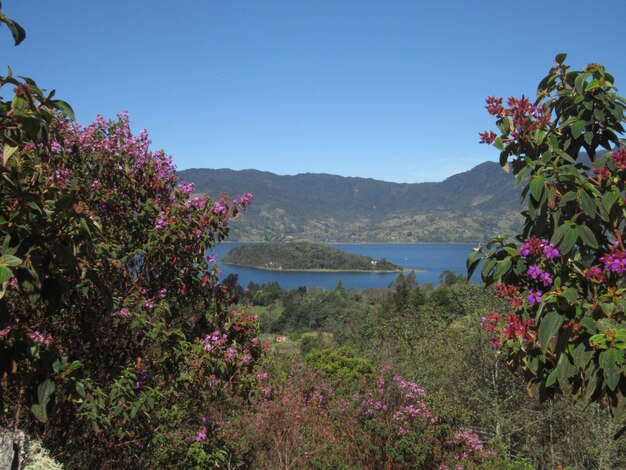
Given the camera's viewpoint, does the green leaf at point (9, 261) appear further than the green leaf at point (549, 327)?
No

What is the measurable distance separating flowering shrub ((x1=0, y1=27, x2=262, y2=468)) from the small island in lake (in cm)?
15980

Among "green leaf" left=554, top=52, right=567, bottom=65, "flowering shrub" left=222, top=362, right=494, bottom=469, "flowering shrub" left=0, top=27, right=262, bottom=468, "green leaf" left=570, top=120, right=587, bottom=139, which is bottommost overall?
"flowering shrub" left=222, top=362, right=494, bottom=469

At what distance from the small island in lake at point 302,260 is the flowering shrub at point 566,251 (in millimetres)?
161139

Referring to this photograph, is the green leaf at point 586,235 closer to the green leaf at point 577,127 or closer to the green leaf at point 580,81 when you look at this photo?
the green leaf at point 577,127

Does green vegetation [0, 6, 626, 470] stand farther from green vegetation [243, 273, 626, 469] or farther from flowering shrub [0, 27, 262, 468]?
A: green vegetation [243, 273, 626, 469]

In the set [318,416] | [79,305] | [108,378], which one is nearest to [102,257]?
[79,305]

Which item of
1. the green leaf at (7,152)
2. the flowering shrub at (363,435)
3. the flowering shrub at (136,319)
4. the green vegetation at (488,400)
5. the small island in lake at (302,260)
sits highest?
the green leaf at (7,152)

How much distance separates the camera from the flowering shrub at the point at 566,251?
1.92 meters

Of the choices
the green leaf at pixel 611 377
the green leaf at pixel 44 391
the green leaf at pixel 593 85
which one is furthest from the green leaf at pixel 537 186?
the green leaf at pixel 44 391

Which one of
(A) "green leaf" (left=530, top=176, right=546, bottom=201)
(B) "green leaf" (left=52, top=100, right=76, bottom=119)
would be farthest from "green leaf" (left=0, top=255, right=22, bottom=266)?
(A) "green leaf" (left=530, top=176, right=546, bottom=201)

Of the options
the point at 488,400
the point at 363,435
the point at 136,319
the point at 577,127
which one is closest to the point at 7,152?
the point at 136,319

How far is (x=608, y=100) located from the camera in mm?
2436

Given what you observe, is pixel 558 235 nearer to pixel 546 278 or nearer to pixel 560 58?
pixel 546 278

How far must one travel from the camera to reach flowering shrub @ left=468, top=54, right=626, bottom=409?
1.92 meters
